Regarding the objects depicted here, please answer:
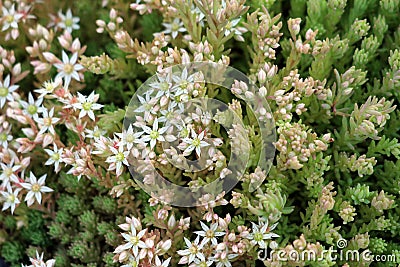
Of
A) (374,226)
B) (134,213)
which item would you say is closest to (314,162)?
(374,226)

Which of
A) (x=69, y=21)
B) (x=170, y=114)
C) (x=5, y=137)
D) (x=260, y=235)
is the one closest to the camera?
(x=260, y=235)

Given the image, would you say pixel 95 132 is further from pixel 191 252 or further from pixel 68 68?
pixel 191 252

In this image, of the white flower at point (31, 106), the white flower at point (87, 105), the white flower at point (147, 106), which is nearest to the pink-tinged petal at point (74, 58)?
the white flower at point (31, 106)

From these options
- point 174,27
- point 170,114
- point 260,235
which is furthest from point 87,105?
point 260,235

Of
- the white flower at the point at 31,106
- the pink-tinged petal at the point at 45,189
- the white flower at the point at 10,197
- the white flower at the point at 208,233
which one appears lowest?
the white flower at the point at 10,197

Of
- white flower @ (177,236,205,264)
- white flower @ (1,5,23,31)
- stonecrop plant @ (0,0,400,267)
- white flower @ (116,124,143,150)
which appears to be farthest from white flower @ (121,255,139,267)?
white flower @ (1,5,23,31)

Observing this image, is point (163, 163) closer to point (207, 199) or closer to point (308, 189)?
point (207, 199)

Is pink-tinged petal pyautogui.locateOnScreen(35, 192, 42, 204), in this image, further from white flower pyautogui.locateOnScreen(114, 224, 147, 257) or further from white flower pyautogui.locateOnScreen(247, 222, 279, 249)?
white flower pyautogui.locateOnScreen(247, 222, 279, 249)

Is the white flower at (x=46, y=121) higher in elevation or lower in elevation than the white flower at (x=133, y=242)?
higher

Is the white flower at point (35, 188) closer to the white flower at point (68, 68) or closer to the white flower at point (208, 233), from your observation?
the white flower at point (68, 68)
